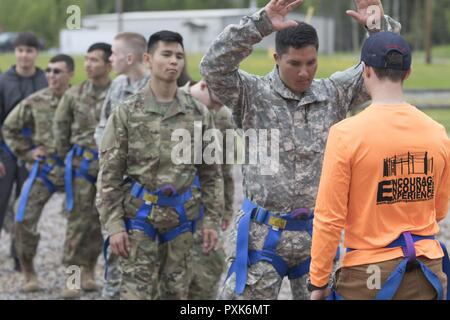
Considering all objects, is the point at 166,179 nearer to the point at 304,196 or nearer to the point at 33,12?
the point at 304,196

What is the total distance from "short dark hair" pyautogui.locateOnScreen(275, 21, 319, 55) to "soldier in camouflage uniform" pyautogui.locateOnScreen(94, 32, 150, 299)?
9.50 ft

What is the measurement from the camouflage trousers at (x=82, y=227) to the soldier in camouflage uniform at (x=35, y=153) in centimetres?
41

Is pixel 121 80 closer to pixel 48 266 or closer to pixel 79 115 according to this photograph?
pixel 79 115

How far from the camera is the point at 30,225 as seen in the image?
936cm

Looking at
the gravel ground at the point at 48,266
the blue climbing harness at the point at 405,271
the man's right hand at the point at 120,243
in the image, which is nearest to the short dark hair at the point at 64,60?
the gravel ground at the point at 48,266

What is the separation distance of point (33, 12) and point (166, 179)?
7258 cm

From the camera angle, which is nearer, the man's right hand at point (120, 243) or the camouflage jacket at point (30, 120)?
the man's right hand at point (120, 243)

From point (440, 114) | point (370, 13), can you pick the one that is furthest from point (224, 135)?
point (440, 114)

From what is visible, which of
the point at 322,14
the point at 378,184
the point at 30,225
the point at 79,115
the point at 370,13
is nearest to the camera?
the point at 378,184

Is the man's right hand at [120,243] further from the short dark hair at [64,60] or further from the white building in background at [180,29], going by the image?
the white building in background at [180,29]

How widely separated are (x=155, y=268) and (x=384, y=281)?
8.67 ft

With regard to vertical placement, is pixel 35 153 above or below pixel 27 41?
below

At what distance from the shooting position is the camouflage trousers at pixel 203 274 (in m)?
7.76

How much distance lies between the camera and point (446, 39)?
78812 mm
